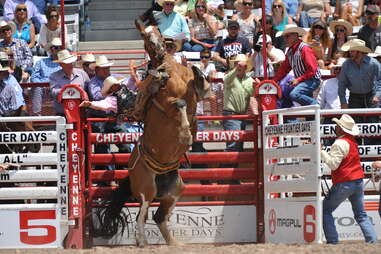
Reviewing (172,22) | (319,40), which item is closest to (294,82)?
(319,40)

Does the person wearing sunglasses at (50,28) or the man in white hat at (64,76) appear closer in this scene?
the man in white hat at (64,76)

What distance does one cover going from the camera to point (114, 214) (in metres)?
10.7

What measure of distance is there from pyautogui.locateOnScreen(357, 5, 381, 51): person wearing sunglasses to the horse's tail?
5.83 metres

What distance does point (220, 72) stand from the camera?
13.7 m

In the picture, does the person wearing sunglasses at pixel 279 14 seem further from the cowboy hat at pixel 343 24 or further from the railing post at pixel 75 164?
the railing post at pixel 75 164

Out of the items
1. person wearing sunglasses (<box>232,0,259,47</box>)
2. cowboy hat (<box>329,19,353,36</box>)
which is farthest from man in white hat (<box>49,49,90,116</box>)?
cowboy hat (<box>329,19,353,36</box>)

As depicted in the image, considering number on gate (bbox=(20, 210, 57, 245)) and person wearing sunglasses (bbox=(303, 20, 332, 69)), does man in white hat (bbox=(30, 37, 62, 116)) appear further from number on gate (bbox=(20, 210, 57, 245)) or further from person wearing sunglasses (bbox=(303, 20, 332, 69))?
person wearing sunglasses (bbox=(303, 20, 332, 69))

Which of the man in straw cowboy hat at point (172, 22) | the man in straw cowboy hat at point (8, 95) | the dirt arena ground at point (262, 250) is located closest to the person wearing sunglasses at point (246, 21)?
Result: the man in straw cowboy hat at point (172, 22)

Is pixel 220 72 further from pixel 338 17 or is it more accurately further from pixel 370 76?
pixel 338 17

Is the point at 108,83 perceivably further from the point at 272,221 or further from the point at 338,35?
the point at 338,35

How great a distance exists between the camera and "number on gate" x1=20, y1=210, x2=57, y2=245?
1044 cm

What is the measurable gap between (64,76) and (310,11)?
7304mm

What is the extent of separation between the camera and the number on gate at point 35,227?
10.4 meters

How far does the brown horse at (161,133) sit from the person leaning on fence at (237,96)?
120 centimetres
